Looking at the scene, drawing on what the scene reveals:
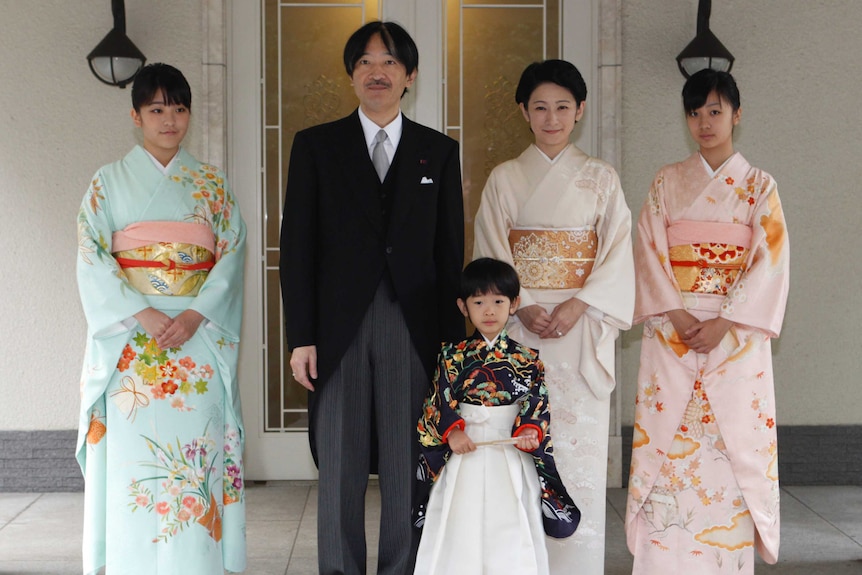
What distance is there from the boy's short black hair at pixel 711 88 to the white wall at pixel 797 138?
1.57m

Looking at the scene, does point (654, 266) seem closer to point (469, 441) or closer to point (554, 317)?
point (554, 317)

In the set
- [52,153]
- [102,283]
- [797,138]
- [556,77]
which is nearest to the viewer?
[102,283]

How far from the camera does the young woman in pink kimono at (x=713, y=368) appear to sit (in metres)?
2.94

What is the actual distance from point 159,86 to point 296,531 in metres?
1.98

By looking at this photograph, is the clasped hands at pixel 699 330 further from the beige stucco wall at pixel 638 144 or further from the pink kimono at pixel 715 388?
the beige stucco wall at pixel 638 144

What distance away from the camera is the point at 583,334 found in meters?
2.95

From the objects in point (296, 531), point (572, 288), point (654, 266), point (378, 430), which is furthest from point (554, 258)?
point (296, 531)

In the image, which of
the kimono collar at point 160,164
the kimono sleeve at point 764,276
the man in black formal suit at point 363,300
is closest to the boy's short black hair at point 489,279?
the man in black formal suit at point 363,300

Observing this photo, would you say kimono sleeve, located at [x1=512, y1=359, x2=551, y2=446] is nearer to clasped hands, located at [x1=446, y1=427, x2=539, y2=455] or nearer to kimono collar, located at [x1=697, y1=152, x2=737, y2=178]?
clasped hands, located at [x1=446, y1=427, x2=539, y2=455]

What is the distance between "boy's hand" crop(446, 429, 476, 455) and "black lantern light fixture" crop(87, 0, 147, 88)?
2594 mm

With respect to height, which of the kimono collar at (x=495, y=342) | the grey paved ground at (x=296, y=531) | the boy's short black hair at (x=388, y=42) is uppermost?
the boy's short black hair at (x=388, y=42)

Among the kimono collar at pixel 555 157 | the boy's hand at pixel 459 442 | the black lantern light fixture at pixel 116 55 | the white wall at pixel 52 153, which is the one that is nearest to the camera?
the boy's hand at pixel 459 442

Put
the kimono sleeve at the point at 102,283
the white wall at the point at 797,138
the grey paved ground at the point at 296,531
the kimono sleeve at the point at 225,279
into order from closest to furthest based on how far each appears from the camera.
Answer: the kimono sleeve at the point at 102,283
the kimono sleeve at the point at 225,279
the grey paved ground at the point at 296,531
the white wall at the point at 797,138

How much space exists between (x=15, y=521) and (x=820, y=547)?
3359 millimetres
